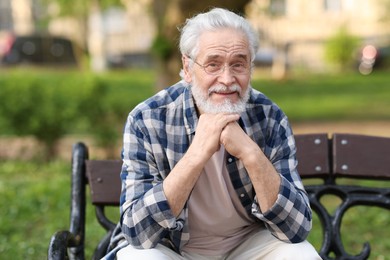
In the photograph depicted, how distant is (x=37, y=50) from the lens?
30.6m

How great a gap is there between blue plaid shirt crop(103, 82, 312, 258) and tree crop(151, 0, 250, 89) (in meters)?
5.84

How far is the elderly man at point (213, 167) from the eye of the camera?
117 inches

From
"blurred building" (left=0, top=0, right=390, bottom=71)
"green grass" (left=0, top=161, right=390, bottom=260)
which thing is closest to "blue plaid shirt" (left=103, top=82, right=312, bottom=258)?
"green grass" (left=0, top=161, right=390, bottom=260)

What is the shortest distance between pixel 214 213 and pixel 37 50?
28.3m

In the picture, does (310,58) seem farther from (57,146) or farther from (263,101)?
(263,101)

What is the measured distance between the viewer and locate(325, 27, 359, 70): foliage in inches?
1123

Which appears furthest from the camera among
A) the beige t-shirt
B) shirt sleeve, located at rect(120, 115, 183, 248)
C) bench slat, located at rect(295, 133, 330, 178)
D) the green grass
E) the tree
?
the tree

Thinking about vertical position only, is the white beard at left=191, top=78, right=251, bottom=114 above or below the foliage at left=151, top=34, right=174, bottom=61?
above

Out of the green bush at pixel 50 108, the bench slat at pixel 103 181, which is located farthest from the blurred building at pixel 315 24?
the bench slat at pixel 103 181

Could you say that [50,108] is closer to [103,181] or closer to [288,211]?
[103,181]

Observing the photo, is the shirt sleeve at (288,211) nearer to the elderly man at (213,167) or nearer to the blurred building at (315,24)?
the elderly man at (213,167)

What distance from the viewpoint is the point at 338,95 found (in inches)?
775

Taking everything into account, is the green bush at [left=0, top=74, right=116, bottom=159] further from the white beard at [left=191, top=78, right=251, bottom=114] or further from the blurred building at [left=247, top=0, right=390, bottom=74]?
the blurred building at [left=247, top=0, right=390, bottom=74]

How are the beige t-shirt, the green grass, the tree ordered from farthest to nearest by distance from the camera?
the tree
the green grass
the beige t-shirt
